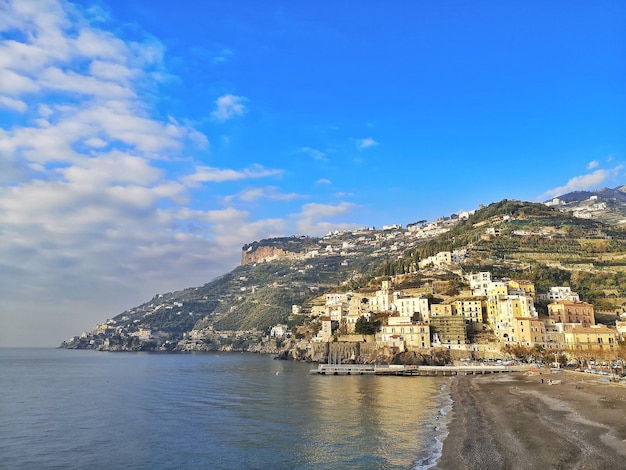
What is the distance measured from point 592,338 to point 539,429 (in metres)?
62.3

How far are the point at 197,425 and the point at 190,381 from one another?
3351 centimetres

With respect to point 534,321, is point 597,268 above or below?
above

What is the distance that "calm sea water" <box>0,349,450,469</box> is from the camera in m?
22.9

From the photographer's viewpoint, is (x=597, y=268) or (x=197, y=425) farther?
(x=597, y=268)

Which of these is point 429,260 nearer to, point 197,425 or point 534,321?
point 534,321

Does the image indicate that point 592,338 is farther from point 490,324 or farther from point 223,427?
point 223,427

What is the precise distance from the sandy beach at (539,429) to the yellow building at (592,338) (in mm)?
35910

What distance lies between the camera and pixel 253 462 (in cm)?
2220

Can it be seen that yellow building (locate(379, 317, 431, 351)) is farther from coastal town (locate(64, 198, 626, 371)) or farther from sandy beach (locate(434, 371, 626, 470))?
sandy beach (locate(434, 371, 626, 470))

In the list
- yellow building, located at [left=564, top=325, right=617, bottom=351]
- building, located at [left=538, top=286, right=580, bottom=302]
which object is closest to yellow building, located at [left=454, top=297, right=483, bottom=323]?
building, located at [left=538, top=286, right=580, bottom=302]

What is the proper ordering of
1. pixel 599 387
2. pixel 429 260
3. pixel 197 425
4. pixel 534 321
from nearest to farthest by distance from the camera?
pixel 197 425, pixel 599 387, pixel 534 321, pixel 429 260

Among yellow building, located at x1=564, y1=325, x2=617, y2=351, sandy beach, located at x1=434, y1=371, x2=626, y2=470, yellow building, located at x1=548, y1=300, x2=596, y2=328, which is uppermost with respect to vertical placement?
yellow building, located at x1=548, y1=300, x2=596, y2=328

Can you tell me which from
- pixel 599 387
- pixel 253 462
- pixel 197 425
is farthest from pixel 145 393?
pixel 599 387

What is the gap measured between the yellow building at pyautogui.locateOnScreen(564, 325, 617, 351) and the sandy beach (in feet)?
118
